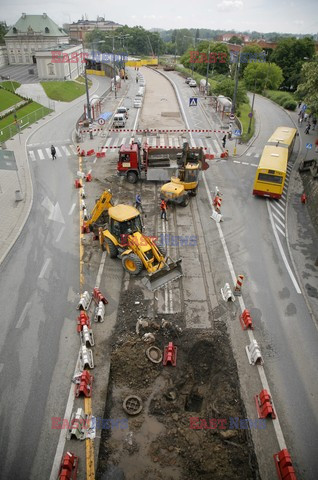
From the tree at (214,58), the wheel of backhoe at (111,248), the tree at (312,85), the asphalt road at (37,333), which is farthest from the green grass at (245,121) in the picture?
the tree at (214,58)

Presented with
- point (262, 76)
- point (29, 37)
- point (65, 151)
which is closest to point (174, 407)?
point (65, 151)

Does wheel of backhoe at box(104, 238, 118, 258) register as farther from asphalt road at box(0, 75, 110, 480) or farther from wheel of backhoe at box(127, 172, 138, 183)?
wheel of backhoe at box(127, 172, 138, 183)

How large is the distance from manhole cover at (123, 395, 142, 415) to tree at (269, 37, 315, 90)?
86.0 meters

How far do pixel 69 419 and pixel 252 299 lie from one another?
30.9 ft

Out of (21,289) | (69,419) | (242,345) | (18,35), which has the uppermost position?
(18,35)

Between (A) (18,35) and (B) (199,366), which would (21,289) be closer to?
(B) (199,366)

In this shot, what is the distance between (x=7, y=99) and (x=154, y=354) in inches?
2062

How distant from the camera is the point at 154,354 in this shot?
41.9 ft

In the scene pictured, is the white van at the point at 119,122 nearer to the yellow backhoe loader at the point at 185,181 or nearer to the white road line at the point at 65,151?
the white road line at the point at 65,151

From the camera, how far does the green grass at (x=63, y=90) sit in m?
61.4

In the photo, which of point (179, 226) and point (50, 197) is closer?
point (179, 226)

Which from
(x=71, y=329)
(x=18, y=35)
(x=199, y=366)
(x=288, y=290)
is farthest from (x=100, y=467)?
(x=18, y=35)

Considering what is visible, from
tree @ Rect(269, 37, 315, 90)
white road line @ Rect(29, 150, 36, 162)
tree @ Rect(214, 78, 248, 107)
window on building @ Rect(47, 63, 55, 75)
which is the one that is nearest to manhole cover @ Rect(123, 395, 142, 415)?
white road line @ Rect(29, 150, 36, 162)

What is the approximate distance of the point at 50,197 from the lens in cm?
2527
